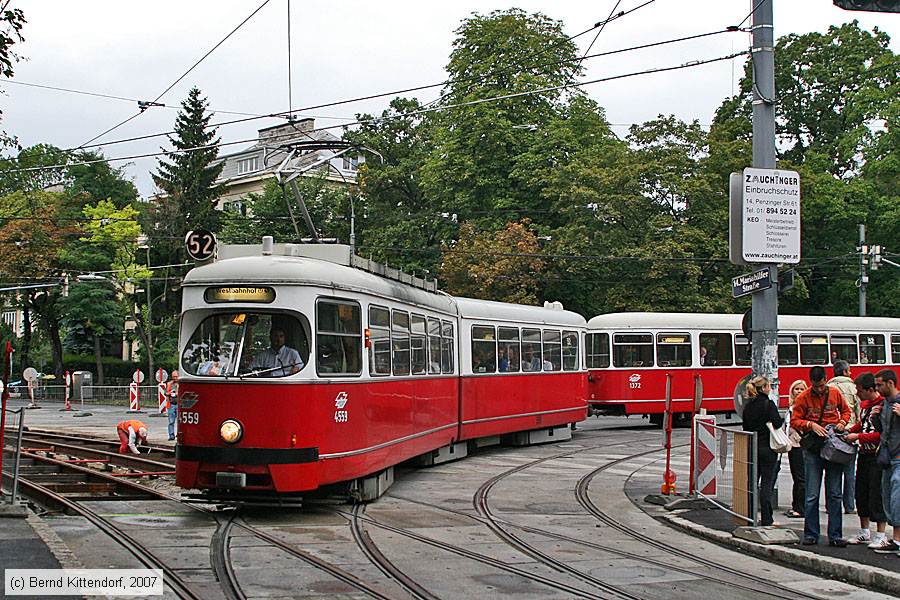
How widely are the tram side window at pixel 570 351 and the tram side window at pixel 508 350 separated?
2.44 metres

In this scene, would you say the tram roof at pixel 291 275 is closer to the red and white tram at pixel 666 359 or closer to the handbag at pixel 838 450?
the handbag at pixel 838 450

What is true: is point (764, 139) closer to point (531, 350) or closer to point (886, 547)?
point (886, 547)

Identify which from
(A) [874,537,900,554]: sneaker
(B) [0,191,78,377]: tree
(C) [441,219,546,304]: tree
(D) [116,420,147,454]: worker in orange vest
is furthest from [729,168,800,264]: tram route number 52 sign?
(B) [0,191,78,377]: tree

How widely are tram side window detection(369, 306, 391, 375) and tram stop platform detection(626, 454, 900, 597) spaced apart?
383 centimetres

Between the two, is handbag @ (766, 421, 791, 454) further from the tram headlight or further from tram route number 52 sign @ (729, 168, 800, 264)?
the tram headlight

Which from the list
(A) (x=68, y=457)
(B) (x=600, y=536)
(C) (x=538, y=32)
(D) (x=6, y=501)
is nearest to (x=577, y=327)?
(A) (x=68, y=457)

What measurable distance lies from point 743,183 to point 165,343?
5246 cm

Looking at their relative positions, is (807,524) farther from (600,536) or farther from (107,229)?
(107,229)

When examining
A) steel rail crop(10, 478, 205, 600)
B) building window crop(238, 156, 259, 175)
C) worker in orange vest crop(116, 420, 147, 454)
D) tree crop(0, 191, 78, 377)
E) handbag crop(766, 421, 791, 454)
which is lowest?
steel rail crop(10, 478, 205, 600)

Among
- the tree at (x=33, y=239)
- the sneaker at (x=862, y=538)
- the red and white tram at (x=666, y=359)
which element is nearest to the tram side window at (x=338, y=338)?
the sneaker at (x=862, y=538)

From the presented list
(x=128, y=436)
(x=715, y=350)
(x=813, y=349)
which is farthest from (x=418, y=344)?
(x=813, y=349)

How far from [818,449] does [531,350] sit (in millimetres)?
12560

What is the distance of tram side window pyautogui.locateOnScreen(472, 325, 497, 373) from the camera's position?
20766 millimetres

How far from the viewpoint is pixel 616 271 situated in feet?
140
